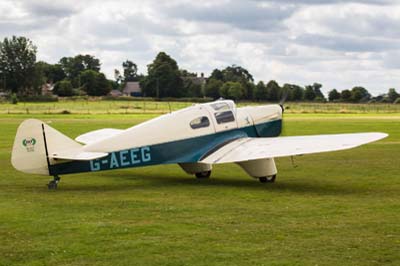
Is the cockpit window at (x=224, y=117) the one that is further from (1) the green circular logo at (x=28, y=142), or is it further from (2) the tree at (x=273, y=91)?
(2) the tree at (x=273, y=91)

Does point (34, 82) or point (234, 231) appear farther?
point (34, 82)

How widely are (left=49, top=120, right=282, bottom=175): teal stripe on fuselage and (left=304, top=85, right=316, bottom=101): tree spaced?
4787 inches

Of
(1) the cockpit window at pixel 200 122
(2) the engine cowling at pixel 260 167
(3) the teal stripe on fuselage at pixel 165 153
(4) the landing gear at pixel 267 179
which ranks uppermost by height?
(1) the cockpit window at pixel 200 122

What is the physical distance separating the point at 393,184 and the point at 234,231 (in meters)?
6.79

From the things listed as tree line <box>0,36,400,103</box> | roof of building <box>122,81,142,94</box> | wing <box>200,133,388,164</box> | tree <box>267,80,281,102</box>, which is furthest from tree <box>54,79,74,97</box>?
wing <box>200,133,388,164</box>

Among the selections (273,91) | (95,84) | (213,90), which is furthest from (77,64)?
(273,91)

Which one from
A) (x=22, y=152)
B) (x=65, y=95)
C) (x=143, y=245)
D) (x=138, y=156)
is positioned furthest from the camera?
(x=65, y=95)

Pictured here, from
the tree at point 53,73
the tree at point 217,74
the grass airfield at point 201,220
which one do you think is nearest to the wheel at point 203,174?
the grass airfield at point 201,220

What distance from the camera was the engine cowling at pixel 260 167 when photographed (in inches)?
651

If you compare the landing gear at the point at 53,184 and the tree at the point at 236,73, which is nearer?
the landing gear at the point at 53,184

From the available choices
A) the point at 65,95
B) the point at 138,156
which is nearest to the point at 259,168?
the point at 138,156

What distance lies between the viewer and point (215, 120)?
17312 mm

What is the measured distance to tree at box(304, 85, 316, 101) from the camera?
456ft

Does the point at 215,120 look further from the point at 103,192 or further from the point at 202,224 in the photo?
the point at 202,224
